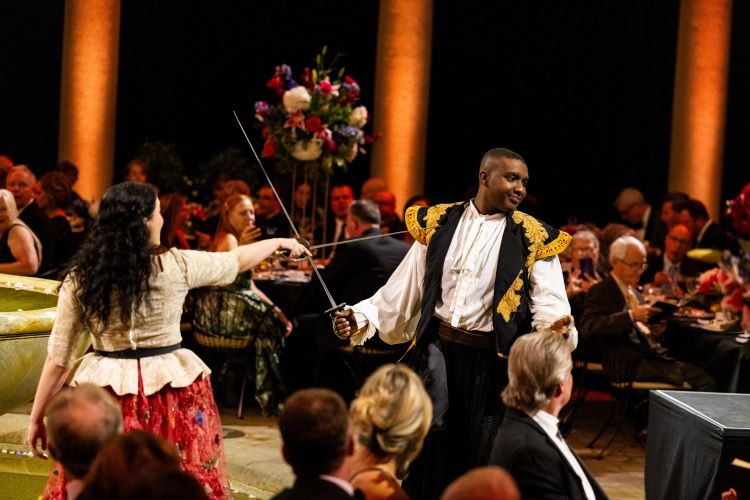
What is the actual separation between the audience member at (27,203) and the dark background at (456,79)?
604 centimetres

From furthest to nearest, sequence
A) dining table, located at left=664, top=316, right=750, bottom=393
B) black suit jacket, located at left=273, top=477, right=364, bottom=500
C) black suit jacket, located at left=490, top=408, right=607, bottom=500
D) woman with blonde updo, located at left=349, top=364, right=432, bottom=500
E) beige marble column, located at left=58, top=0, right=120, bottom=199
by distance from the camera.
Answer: beige marble column, located at left=58, top=0, right=120, bottom=199 < dining table, located at left=664, top=316, right=750, bottom=393 < black suit jacket, located at left=490, top=408, right=607, bottom=500 < woman with blonde updo, located at left=349, top=364, right=432, bottom=500 < black suit jacket, located at left=273, top=477, right=364, bottom=500

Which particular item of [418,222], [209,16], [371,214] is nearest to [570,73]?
[209,16]

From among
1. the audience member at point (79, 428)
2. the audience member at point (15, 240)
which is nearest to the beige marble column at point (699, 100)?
the audience member at point (15, 240)

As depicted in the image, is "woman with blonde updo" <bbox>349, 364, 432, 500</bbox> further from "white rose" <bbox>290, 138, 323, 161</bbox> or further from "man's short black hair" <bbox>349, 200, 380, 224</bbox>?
"white rose" <bbox>290, 138, 323, 161</bbox>

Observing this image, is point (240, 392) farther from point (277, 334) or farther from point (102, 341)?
point (102, 341)

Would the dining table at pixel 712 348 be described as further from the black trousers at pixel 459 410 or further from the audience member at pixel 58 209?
the audience member at pixel 58 209

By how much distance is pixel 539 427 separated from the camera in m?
3.02

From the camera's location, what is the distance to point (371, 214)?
21.3ft

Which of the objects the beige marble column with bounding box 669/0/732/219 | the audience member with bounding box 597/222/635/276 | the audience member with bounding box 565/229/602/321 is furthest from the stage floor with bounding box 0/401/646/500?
the beige marble column with bounding box 669/0/732/219

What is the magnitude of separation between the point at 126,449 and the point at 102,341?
54.8 inches

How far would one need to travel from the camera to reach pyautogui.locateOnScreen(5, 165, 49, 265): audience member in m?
7.05

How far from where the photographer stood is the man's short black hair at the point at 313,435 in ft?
7.88

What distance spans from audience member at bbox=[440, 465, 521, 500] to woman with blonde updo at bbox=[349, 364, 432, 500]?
1.85 feet

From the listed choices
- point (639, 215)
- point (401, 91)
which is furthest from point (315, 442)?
point (401, 91)
